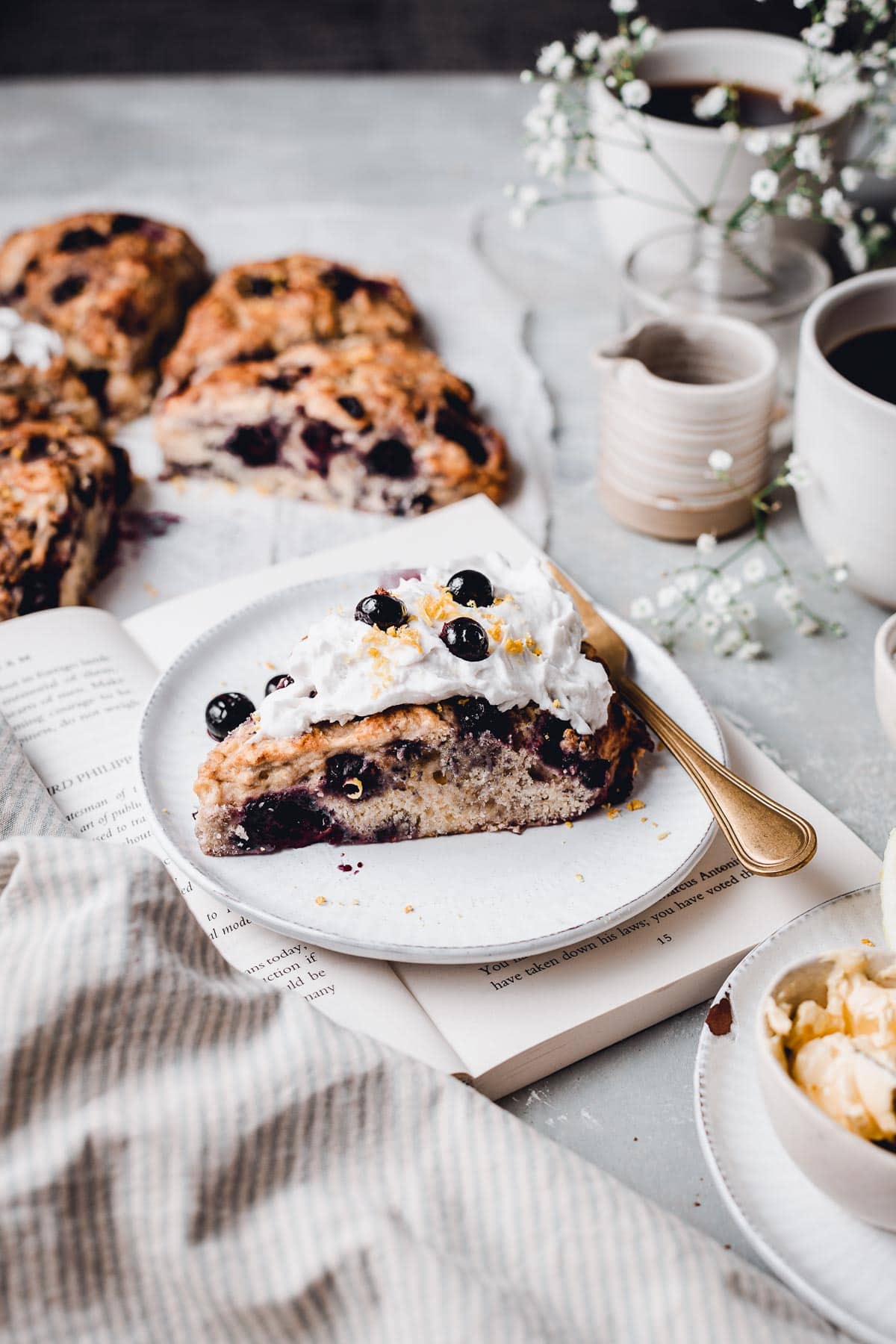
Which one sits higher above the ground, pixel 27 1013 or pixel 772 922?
pixel 27 1013

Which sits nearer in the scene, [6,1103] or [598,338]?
[6,1103]

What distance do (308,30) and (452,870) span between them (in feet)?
12.6

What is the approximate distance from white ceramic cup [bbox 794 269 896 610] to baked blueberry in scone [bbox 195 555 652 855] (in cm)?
52

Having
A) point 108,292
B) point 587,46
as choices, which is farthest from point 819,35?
point 108,292

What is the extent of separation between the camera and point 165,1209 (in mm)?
979

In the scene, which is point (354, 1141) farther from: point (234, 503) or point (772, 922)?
point (234, 503)

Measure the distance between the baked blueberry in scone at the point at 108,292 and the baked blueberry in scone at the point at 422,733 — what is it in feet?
3.79

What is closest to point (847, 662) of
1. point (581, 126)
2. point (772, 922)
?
point (772, 922)

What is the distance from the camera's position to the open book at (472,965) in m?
1.26

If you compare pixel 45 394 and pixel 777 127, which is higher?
pixel 777 127

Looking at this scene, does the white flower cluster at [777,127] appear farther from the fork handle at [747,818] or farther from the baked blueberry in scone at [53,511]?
the fork handle at [747,818]

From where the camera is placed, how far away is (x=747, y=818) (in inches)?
53.1

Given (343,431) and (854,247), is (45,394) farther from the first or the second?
(854,247)

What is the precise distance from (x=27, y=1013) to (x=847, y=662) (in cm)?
128
